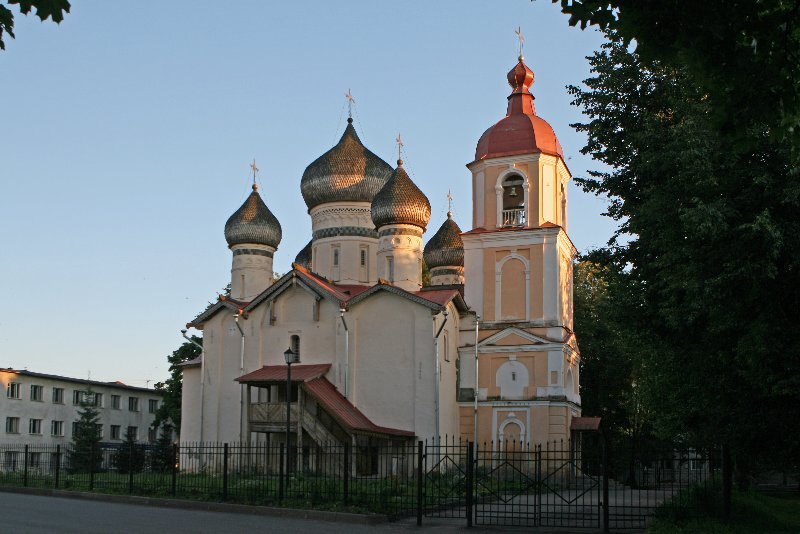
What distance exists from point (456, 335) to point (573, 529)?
18237 millimetres

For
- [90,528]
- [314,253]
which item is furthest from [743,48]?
[314,253]

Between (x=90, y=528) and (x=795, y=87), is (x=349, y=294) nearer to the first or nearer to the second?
(x=90, y=528)

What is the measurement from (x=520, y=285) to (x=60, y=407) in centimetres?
2967

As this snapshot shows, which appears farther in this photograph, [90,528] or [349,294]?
[349,294]

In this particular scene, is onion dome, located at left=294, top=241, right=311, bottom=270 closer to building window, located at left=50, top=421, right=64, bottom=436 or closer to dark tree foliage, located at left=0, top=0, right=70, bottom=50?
building window, located at left=50, top=421, right=64, bottom=436

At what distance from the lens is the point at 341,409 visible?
97.7 feet

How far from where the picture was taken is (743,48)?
670 cm

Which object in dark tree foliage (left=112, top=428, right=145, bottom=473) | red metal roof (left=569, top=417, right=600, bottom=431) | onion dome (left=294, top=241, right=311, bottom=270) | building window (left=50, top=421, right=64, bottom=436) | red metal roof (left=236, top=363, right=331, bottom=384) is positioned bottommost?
building window (left=50, top=421, right=64, bottom=436)

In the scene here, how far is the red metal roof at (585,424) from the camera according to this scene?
32.3 metres

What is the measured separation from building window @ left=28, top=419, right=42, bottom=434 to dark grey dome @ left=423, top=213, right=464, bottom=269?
74.8 feet

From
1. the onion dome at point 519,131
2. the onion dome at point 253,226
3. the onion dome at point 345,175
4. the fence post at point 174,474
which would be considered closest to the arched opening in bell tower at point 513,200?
the onion dome at point 519,131

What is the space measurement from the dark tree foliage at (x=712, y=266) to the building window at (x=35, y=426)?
3769cm

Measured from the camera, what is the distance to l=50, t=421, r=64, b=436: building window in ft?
162

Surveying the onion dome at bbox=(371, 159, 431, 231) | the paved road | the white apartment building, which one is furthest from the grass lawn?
the white apartment building
